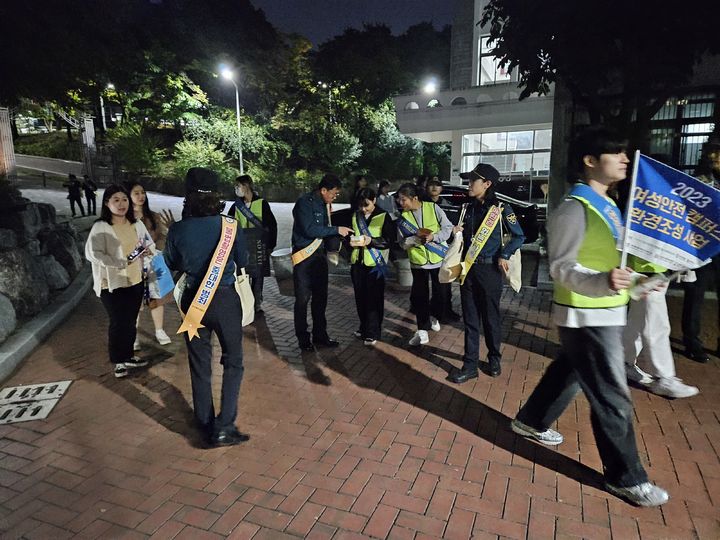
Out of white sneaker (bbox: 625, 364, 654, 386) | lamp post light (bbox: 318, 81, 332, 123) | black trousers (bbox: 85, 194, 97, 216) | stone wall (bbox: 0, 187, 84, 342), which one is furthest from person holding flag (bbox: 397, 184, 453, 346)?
lamp post light (bbox: 318, 81, 332, 123)

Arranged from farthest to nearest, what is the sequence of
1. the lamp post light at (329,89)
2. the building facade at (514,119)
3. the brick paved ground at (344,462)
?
the lamp post light at (329,89)
the building facade at (514,119)
the brick paved ground at (344,462)

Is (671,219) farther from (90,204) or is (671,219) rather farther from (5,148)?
(90,204)

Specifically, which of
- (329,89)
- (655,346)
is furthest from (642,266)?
(329,89)

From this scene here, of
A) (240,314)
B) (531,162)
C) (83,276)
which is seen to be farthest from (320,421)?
(531,162)

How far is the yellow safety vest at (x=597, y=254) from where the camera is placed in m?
2.65

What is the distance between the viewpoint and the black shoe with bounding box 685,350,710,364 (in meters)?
4.77

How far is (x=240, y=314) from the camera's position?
3590 mm

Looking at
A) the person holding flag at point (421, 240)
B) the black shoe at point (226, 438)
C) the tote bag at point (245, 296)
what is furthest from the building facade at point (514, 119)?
the black shoe at point (226, 438)

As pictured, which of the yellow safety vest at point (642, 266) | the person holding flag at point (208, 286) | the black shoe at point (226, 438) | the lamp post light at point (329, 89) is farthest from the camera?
the lamp post light at point (329, 89)

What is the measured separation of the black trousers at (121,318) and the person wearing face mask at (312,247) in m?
1.62

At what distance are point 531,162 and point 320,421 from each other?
65.2 feet

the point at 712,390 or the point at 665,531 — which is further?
the point at 712,390

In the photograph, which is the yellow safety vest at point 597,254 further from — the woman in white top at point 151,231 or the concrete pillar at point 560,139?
the concrete pillar at point 560,139

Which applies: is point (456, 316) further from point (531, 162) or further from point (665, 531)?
point (531, 162)
